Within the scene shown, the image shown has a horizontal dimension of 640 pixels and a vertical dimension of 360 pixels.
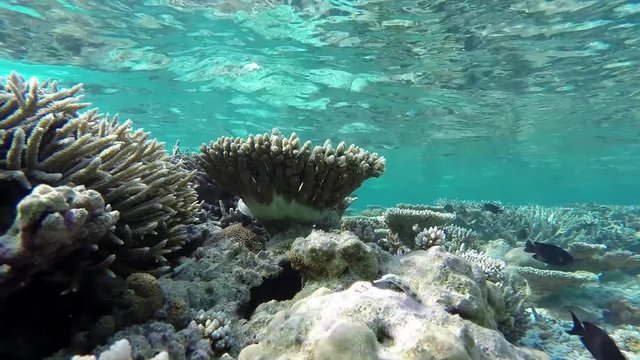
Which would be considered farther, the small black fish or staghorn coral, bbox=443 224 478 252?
staghorn coral, bbox=443 224 478 252

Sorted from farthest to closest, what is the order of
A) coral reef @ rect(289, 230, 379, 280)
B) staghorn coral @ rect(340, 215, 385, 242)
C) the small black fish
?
staghorn coral @ rect(340, 215, 385, 242), the small black fish, coral reef @ rect(289, 230, 379, 280)

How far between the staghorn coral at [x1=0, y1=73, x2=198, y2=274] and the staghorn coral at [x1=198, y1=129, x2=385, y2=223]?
740 millimetres

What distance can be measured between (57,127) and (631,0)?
1649 centimetres

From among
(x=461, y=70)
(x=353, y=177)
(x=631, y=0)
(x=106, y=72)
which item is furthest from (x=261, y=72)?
(x=353, y=177)

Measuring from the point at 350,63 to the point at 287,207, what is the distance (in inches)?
621

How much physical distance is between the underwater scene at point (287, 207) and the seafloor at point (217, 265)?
0.6 inches

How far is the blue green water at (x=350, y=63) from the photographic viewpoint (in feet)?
46.2

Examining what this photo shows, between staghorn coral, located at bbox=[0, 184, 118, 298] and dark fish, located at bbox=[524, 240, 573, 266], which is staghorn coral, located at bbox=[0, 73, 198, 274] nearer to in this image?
staghorn coral, located at bbox=[0, 184, 118, 298]

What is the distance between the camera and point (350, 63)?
18672mm

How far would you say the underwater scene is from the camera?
223cm

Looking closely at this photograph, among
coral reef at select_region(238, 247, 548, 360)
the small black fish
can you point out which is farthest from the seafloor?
the small black fish

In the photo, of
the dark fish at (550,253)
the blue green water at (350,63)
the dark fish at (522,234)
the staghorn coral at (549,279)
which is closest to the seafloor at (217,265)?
the staghorn coral at (549,279)

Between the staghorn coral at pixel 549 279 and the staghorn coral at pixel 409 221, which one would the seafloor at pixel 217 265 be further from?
the staghorn coral at pixel 549 279

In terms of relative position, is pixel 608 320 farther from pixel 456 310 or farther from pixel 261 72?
pixel 261 72
